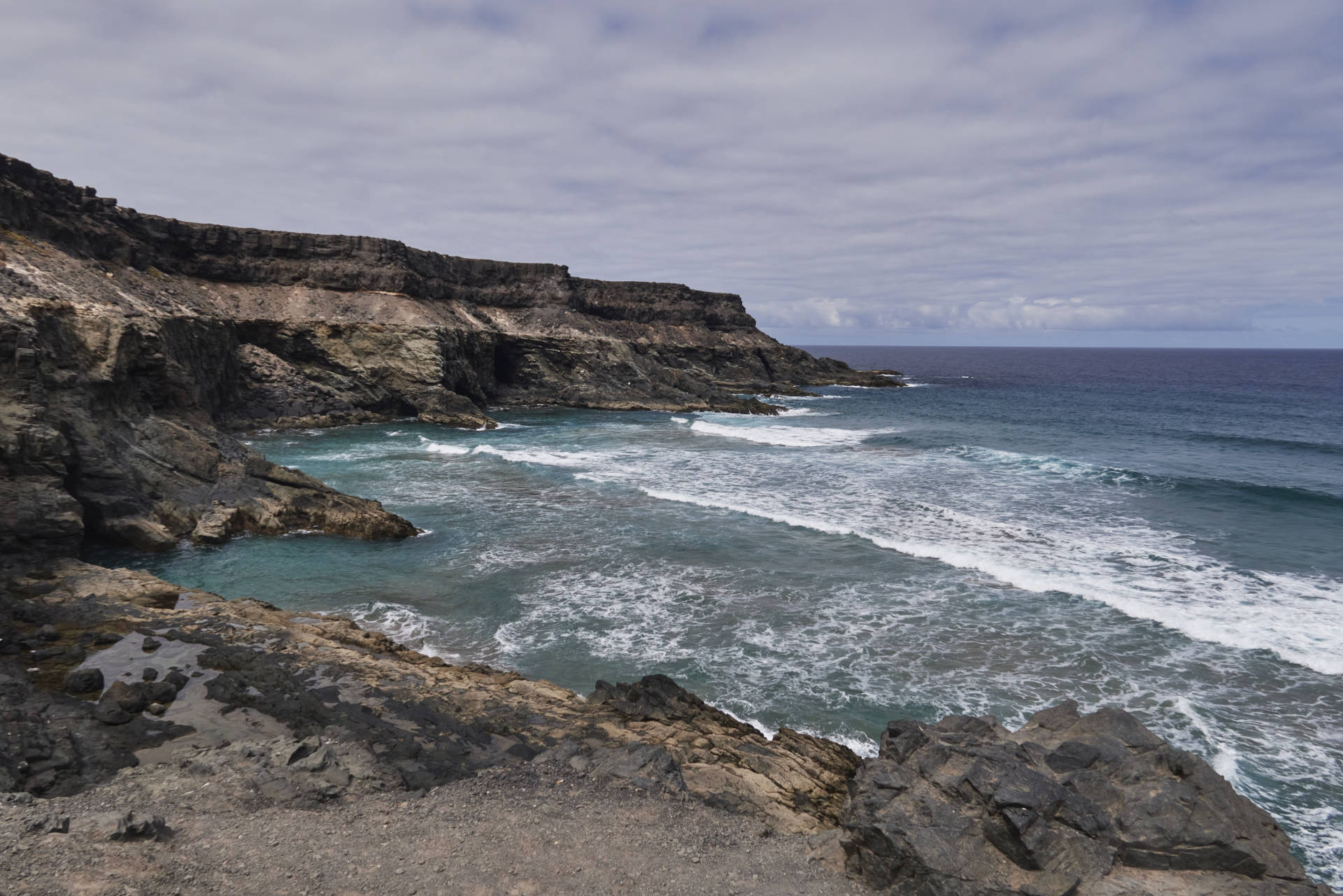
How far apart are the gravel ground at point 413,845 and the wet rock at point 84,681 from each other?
7.95ft

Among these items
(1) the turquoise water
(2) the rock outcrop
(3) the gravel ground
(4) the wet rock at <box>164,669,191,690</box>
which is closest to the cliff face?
(1) the turquoise water

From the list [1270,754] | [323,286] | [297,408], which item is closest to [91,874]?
[1270,754]

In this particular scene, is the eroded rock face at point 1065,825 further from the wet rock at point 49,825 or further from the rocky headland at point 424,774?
the wet rock at point 49,825

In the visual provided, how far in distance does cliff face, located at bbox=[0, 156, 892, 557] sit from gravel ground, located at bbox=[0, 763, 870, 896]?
34.4ft

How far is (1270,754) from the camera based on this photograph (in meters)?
10.1

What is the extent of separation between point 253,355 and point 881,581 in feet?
135

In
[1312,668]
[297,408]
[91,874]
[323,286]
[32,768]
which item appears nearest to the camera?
[91,874]

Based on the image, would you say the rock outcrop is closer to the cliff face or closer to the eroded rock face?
the eroded rock face

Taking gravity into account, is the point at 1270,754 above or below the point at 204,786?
A: below

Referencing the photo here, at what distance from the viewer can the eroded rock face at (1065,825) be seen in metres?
6.29

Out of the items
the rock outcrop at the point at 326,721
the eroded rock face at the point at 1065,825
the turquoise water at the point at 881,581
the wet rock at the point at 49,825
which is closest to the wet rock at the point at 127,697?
the rock outcrop at the point at 326,721

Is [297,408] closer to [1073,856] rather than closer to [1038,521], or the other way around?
[1038,521]

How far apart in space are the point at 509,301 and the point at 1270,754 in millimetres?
61698

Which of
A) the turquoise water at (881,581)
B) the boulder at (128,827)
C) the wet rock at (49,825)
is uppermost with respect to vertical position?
the wet rock at (49,825)
